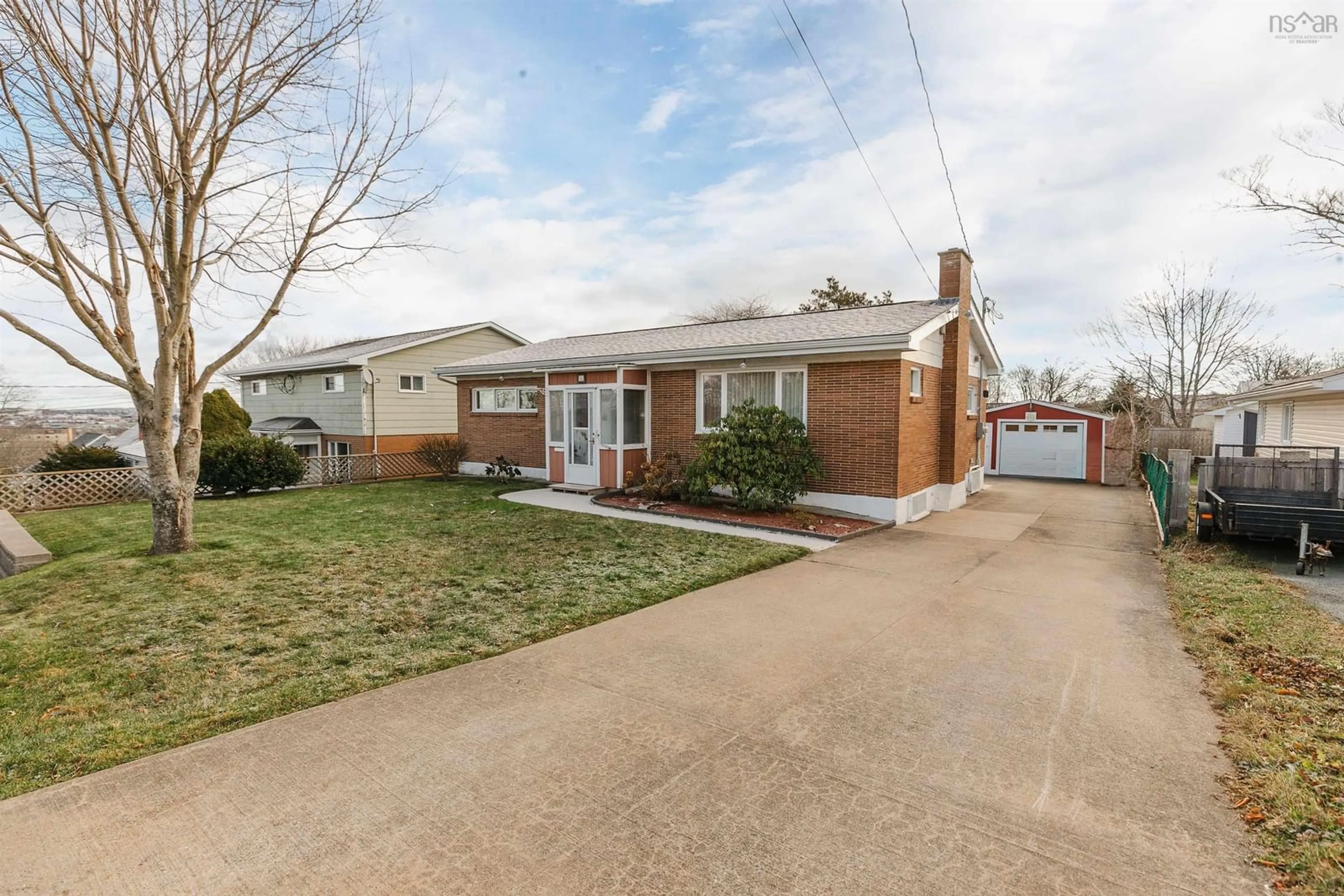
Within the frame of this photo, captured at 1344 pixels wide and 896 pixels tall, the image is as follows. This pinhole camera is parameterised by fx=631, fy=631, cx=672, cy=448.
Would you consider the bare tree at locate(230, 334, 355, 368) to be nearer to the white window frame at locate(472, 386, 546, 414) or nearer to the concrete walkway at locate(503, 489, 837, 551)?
the white window frame at locate(472, 386, 546, 414)

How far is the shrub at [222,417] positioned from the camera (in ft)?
58.3

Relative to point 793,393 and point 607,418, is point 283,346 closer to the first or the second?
point 607,418

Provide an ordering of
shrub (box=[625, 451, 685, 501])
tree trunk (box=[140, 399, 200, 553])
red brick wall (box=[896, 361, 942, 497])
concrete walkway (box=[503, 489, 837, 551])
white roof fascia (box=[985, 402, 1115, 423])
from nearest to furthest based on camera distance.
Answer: tree trunk (box=[140, 399, 200, 553]), concrete walkway (box=[503, 489, 837, 551]), red brick wall (box=[896, 361, 942, 497]), shrub (box=[625, 451, 685, 501]), white roof fascia (box=[985, 402, 1115, 423])

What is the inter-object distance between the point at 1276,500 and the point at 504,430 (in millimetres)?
15087

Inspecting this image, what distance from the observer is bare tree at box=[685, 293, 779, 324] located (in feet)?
137

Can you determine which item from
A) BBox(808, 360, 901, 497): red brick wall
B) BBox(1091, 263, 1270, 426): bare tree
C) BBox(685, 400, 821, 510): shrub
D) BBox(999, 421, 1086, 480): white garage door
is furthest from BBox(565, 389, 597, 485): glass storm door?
BBox(1091, 263, 1270, 426): bare tree

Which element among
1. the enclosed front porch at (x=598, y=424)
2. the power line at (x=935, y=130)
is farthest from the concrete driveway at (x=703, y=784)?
the enclosed front porch at (x=598, y=424)

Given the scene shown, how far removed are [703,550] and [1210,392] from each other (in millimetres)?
29196

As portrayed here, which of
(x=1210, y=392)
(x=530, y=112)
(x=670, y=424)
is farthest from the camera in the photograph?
(x=1210, y=392)

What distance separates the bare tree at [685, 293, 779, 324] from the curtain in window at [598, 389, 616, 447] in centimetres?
2918

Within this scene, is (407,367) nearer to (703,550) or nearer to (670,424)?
(670,424)

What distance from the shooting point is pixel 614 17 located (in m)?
8.73

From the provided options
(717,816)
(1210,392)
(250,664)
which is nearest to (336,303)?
(250,664)

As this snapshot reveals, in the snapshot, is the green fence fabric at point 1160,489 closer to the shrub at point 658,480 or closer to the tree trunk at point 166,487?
the shrub at point 658,480
